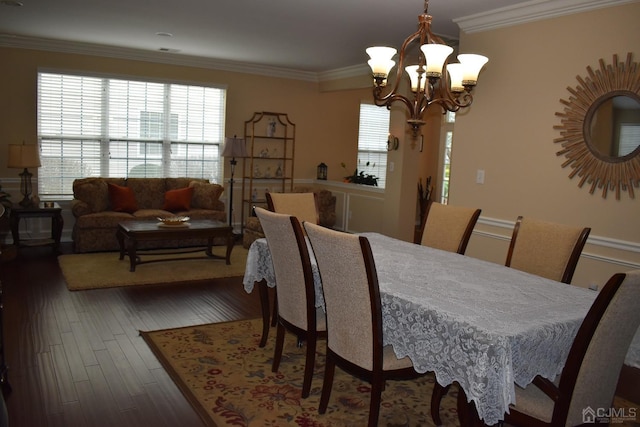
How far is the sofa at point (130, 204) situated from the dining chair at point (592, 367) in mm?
5335

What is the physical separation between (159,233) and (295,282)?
3.06 meters

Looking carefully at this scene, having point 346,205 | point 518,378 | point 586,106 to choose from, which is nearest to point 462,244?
point 586,106

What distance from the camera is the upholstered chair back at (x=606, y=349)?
1.90 metres

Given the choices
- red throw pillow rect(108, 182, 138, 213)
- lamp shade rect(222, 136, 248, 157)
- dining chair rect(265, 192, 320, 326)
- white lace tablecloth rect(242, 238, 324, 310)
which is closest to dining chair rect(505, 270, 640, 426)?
white lace tablecloth rect(242, 238, 324, 310)

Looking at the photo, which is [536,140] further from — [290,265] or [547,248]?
[290,265]

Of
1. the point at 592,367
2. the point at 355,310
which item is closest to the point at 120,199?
the point at 355,310

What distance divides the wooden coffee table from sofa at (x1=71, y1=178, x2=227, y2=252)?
39 centimetres

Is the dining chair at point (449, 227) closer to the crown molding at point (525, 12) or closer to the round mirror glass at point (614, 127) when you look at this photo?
the round mirror glass at point (614, 127)

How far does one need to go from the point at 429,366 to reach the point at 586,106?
8.55ft

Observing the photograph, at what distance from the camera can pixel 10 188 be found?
6.82 m

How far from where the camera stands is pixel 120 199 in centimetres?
680

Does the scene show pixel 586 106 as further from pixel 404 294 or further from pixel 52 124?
pixel 52 124

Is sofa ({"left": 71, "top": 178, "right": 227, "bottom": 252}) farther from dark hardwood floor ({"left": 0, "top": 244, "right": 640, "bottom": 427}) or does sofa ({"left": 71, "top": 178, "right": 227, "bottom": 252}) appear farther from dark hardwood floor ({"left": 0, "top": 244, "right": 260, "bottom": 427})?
dark hardwood floor ({"left": 0, "top": 244, "right": 640, "bottom": 427})

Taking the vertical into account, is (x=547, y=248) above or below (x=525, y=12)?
below
